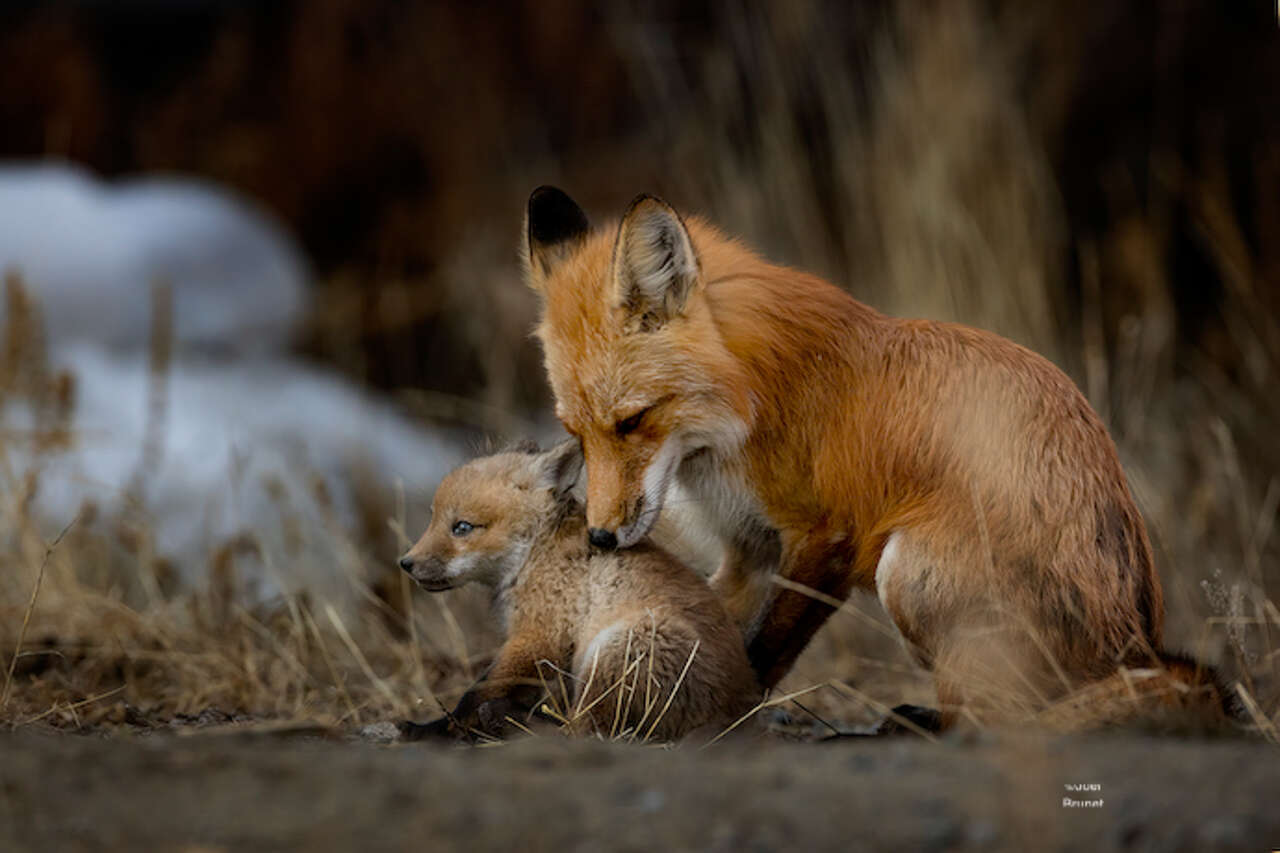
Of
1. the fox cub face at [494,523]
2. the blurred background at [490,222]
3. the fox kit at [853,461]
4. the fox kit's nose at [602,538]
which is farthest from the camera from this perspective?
the blurred background at [490,222]

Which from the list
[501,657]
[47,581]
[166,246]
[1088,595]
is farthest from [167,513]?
[1088,595]

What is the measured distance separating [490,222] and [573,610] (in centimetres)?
768

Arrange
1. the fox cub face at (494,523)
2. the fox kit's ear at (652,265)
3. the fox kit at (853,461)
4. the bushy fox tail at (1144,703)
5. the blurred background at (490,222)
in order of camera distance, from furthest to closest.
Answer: the blurred background at (490,222) → the fox cub face at (494,523) → the fox kit's ear at (652,265) → the fox kit at (853,461) → the bushy fox tail at (1144,703)

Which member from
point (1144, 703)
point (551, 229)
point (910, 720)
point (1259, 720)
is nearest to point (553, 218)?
point (551, 229)

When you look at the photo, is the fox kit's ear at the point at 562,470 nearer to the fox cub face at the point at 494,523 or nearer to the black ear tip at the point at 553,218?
the fox cub face at the point at 494,523

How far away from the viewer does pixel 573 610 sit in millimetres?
4512

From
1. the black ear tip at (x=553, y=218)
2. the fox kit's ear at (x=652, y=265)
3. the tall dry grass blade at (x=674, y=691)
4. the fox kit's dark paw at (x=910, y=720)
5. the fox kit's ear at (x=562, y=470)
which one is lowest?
the fox kit's dark paw at (x=910, y=720)

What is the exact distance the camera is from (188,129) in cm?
1250

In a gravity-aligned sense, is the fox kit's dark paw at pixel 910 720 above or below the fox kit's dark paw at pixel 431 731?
above

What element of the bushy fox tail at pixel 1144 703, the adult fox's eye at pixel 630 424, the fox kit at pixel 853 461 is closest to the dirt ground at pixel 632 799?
the bushy fox tail at pixel 1144 703

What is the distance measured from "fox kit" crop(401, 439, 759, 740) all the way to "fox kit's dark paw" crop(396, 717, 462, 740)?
40 mm

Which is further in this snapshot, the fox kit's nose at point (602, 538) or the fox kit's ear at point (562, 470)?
the fox kit's ear at point (562, 470)

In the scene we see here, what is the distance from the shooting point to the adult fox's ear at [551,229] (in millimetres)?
4883

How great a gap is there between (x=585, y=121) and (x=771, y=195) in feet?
12.4
